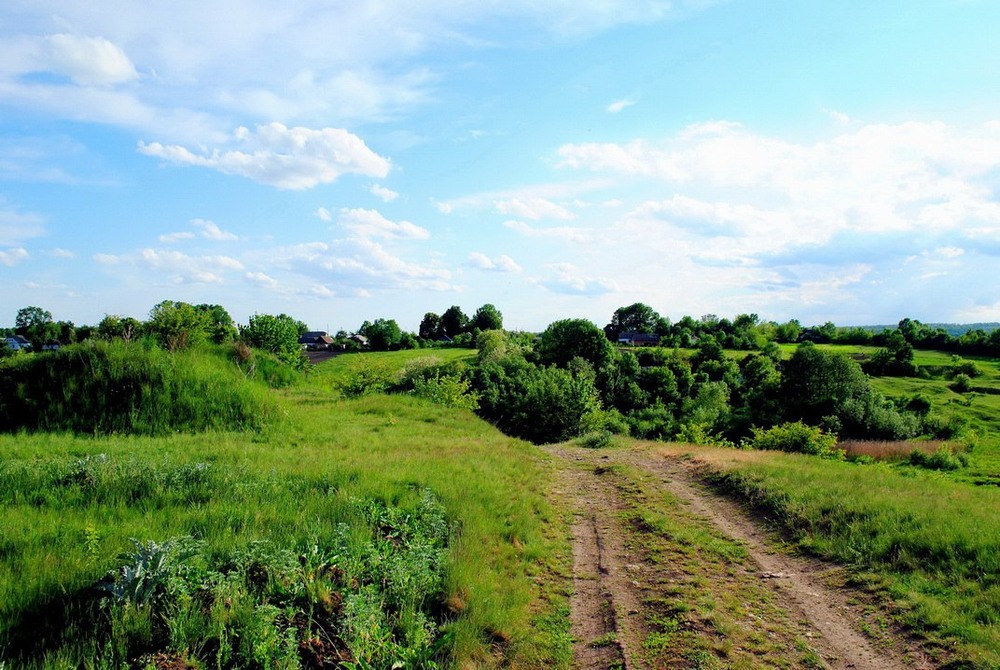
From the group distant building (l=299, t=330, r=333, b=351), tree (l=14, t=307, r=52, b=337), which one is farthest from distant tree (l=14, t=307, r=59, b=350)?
distant building (l=299, t=330, r=333, b=351)

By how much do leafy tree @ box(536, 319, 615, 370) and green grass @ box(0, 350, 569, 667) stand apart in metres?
67.5

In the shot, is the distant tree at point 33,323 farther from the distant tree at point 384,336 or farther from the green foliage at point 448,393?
the green foliage at point 448,393

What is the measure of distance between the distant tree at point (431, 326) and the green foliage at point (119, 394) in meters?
130

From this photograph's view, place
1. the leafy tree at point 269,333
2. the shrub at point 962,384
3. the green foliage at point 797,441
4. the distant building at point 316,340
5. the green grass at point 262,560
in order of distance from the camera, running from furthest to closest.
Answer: the distant building at point 316,340, the shrub at point 962,384, the leafy tree at point 269,333, the green foliage at point 797,441, the green grass at point 262,560

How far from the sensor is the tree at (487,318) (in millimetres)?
135375

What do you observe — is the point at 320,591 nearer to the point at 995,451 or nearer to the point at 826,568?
the point at 826,568

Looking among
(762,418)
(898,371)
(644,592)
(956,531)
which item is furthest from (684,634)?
(898,371)

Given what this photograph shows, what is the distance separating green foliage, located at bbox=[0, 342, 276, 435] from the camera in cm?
1357

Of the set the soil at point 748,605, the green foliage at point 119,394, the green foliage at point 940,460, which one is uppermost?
the green foliage at point 119,394

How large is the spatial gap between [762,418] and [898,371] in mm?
37492

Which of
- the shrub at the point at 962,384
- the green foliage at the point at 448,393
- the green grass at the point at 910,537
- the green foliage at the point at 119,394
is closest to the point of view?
the green grass at the point at 910,537

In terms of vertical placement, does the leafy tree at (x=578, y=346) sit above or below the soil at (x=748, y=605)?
above

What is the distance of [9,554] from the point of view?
5074 mm

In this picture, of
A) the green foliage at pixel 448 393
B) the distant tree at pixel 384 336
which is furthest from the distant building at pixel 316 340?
the green foliage at pixel 448 393
